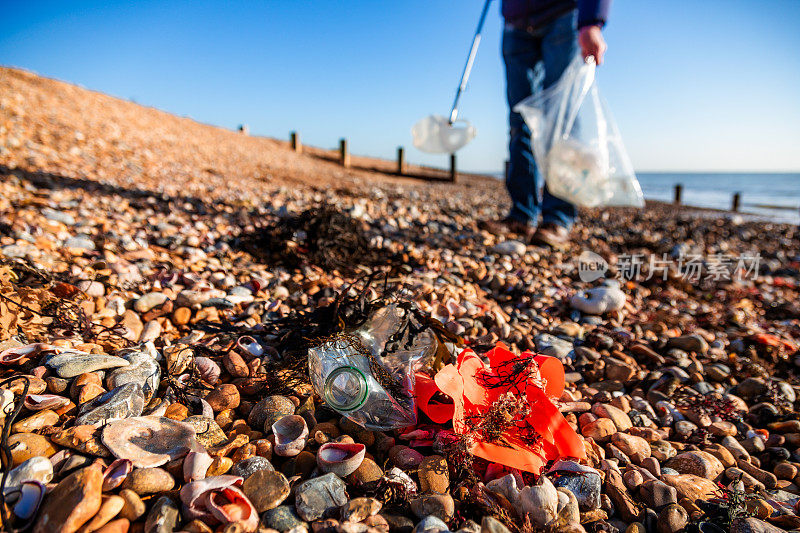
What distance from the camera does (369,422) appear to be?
1.33 m

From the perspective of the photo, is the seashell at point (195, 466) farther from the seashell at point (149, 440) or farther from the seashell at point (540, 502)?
the seashell at point (540, 502)

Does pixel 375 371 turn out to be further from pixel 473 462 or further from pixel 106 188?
pixel 106 188

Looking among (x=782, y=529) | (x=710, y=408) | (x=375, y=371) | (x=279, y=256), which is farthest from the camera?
(x=279, y=256)

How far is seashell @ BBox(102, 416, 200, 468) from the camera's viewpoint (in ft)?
3.46

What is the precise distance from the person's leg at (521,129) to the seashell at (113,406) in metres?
3.60

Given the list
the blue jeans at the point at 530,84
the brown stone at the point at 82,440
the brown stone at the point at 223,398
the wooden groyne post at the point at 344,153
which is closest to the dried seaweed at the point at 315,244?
the brown stone at the point at 223,398

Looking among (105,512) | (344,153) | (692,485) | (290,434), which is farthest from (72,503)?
(344,153)

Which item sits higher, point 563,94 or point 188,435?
point 563,94

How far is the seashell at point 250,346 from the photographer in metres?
1.69

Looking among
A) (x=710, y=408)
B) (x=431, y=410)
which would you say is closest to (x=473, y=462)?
(x=431, y=410)

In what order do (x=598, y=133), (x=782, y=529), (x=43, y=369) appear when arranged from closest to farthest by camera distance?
(x=782, y=529) → (x=43, y=369) → (x=598, y=133)

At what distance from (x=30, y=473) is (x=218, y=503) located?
43cm

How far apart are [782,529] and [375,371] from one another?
1237 millimetres

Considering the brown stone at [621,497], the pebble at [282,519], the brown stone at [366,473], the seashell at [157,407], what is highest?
the seashell at [157,407]
